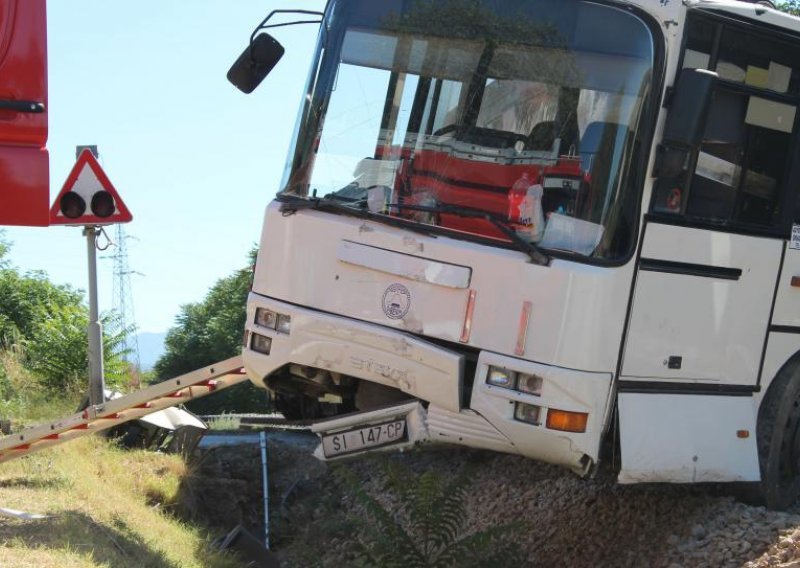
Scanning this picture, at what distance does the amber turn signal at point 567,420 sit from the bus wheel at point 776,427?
176 cm

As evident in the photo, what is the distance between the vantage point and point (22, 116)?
5492 millimetres

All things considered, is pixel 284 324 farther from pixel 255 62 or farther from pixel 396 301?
pixel 255 62

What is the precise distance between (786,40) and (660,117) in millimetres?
1312

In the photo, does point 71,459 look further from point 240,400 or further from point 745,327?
point 240,400

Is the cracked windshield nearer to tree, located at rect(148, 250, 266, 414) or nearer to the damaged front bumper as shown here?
the damaged front bumper

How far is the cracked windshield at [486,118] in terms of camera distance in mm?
7191

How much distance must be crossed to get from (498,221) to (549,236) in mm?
310

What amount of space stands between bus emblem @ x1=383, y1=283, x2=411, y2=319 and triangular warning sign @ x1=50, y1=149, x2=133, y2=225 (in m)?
3.47

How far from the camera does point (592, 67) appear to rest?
23.8 ft

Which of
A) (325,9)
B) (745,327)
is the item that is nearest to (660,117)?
(745,327)

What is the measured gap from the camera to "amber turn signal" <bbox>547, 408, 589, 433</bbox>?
23.4ft

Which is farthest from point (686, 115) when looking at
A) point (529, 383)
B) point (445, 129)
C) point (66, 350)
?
point (66, 350)

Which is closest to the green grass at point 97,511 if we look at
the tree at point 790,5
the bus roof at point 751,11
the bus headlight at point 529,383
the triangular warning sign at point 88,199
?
the triangular warning sign at point 88,199

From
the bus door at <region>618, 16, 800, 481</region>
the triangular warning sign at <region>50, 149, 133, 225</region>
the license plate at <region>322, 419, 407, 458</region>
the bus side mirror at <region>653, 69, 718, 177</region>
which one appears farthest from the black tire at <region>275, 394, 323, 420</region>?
the bus side mirror at <region>653, 69, 718, 177</region>
